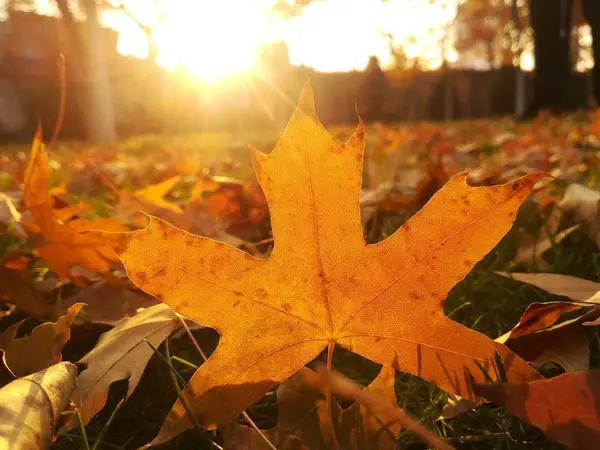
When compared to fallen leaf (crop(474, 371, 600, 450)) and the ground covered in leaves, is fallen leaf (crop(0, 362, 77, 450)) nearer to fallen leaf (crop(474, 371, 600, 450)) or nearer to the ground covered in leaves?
the ground covered in leaves

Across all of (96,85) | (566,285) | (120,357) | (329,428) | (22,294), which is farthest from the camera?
(96,85)

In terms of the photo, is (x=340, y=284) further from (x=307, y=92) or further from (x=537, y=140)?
(x=537, y=140)

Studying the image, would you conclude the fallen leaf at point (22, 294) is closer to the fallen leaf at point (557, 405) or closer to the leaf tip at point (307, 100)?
the leaf tip at point (307, 100)

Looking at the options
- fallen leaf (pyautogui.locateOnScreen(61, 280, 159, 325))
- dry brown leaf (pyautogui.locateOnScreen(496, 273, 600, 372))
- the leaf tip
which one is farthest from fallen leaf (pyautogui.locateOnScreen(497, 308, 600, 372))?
fallen leaf (pyautogui.locateOnScreen(61, 280, 159, 325))

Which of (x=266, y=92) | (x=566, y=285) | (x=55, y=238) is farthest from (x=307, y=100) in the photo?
(x=266, y=92)

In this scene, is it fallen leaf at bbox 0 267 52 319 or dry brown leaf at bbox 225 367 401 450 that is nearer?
dry brown leaf at bbox 225 367 401 450

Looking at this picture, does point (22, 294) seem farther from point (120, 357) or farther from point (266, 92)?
point (266, 92)

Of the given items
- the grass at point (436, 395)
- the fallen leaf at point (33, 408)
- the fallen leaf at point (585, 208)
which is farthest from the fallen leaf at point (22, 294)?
the fallen leaf at point (585, 208)
